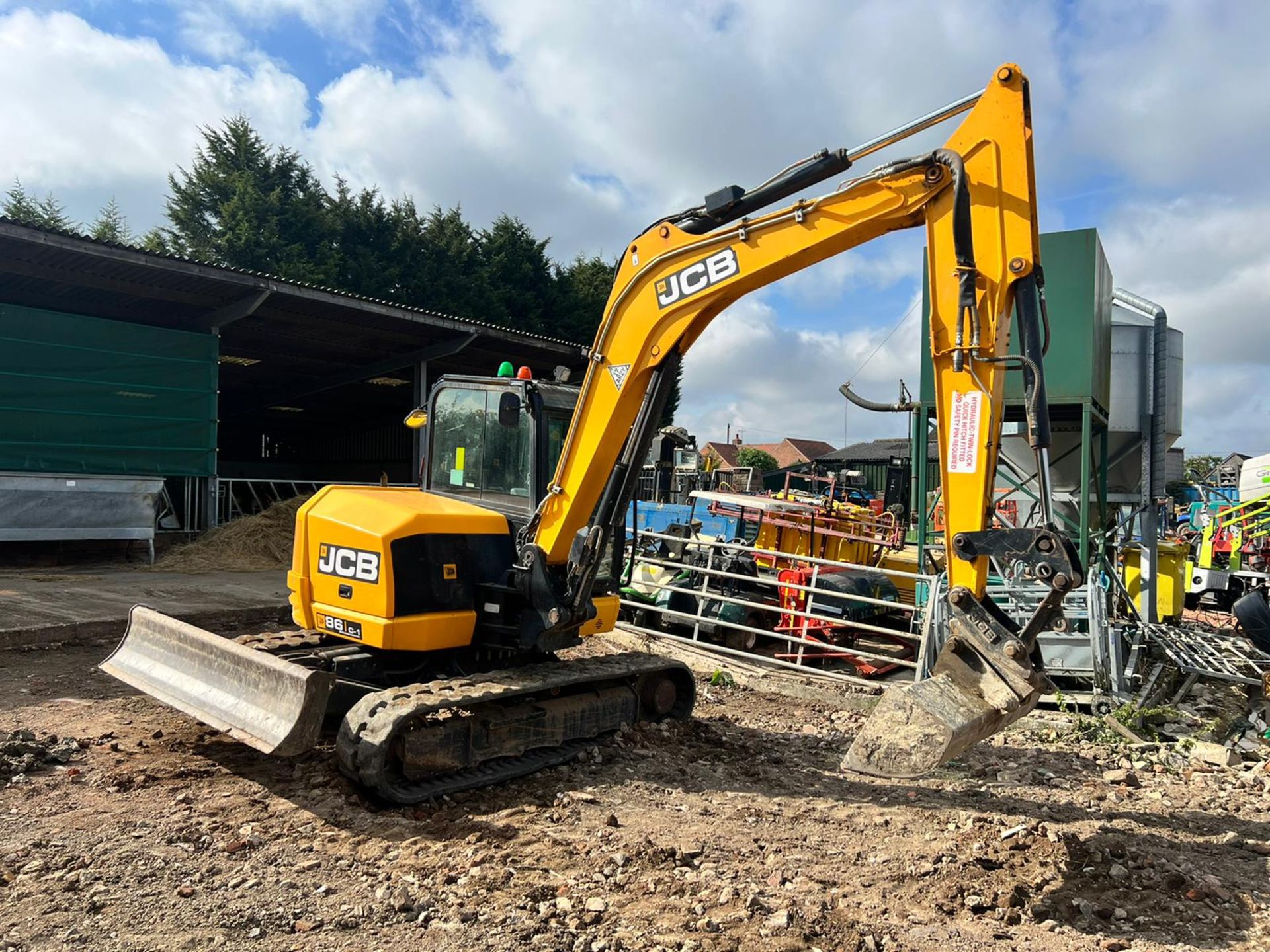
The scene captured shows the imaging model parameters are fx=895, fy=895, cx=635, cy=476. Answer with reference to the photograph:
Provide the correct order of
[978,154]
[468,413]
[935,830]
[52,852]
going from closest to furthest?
[52,852]
[978,154]
[935,830]
[468,413]

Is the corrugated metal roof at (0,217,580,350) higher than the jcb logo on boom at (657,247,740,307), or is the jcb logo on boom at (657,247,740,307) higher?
the corrugated metal roof at (0,217,580,350)

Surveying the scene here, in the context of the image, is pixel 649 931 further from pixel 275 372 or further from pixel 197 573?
pixel 275 372

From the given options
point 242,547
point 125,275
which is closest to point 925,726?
point 242,547

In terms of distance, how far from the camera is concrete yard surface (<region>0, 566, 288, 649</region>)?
838cm

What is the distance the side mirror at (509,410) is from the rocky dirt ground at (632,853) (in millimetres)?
2173

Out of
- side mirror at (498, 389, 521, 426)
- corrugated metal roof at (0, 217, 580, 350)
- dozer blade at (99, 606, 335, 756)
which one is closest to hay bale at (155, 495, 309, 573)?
corrugated metal roof at (0, 217, 580, 350)

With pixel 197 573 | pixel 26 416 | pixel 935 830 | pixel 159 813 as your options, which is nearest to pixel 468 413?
pixel 159 813

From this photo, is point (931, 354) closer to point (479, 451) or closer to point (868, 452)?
point (479, 451)

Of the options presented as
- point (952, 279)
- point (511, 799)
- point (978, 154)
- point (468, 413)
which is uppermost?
point (978, 154)

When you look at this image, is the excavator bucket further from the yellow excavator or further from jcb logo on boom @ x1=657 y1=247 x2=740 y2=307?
jcb logo on boom @ x1=657 y1=247 x2=740 y2=307

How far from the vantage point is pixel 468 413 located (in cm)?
617

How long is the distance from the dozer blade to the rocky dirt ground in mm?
337

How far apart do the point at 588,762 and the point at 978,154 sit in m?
4.14

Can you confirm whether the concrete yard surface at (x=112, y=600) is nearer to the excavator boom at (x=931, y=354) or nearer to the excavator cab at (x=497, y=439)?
the excavator cab at (x=497, y=439)
